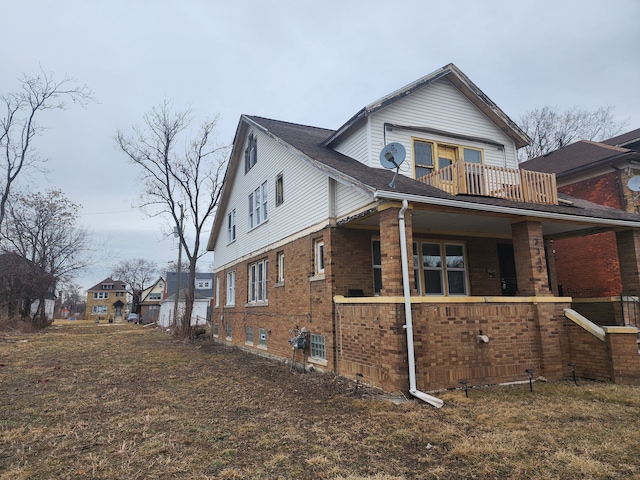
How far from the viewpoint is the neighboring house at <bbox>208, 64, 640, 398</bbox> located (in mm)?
7250

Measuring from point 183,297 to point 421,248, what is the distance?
1329 inches

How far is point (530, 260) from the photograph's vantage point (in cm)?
837

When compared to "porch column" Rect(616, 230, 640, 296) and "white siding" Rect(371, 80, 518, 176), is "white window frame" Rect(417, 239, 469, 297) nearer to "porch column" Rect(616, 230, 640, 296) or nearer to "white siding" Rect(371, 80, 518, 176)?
"white siding" Rect(371, 80, 518, 176)

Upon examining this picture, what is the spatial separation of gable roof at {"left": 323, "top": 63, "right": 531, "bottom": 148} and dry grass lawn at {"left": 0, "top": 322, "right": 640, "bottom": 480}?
21.7 ft

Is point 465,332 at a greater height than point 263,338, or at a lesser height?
greater

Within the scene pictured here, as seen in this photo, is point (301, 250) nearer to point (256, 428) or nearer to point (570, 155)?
point (256, 428)

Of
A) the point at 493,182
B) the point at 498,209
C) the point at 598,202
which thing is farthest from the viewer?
the point at 598,202

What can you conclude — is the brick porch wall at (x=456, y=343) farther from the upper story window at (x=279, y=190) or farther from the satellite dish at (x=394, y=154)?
the upper story window at (x=279, y=190)

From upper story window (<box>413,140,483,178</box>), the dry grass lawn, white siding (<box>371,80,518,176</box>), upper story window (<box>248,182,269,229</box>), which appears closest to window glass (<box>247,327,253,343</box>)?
upper story window (<box>248,182,269,229</box>)

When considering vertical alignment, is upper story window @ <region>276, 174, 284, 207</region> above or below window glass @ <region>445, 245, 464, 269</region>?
above

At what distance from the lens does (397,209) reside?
7.44m

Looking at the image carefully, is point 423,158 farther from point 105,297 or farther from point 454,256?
point 105,297

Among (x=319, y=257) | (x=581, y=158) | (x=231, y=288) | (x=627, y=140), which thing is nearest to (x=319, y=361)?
(x=319, y=257)

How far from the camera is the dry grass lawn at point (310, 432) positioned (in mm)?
4055
